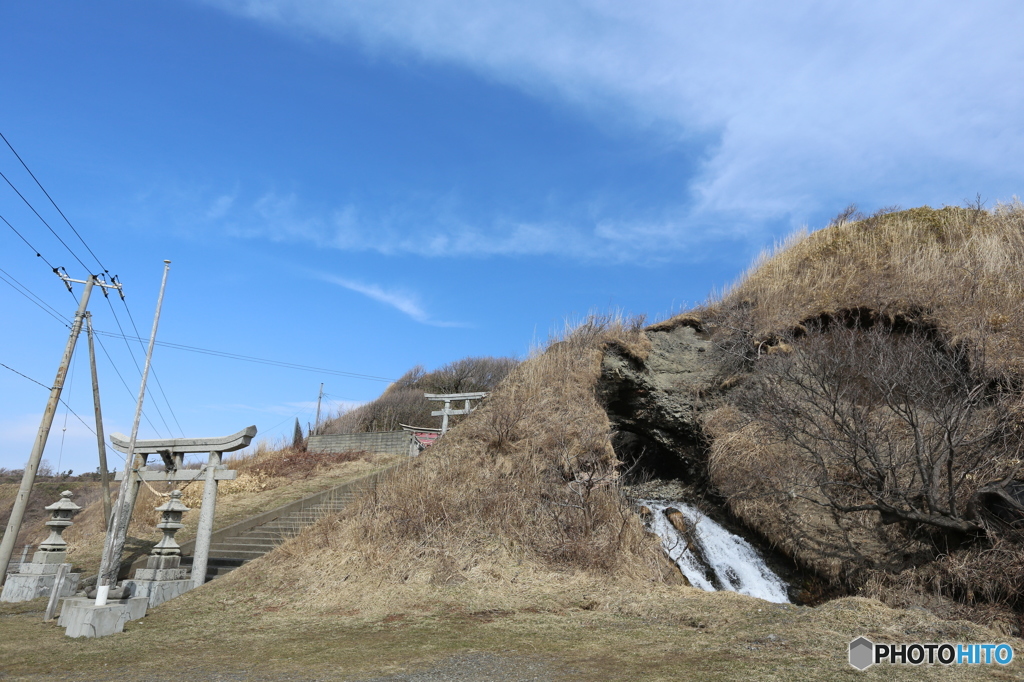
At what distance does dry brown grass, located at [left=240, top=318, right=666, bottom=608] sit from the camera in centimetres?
990

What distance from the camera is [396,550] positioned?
34.6 ft

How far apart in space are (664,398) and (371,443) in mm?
13553

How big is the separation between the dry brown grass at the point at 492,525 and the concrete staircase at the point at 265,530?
4.94 ft

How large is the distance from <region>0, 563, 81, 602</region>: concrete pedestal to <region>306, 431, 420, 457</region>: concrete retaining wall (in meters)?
12.2

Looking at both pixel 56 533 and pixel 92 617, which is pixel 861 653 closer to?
pixel 92 617

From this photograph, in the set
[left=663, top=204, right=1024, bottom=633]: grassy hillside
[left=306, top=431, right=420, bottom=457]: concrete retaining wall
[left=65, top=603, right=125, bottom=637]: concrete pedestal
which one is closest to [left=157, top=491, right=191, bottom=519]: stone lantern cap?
[left=65, top=603, right=125, bottom=637]: concrete pedestal

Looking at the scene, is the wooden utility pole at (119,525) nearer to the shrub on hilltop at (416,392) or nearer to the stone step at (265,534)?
the stone step at (265,534)

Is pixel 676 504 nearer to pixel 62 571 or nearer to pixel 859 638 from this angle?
pixel 859 638

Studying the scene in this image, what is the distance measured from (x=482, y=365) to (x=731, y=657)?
126ft

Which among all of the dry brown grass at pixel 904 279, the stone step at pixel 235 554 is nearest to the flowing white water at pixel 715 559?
the dry brown grass at pixel 904 279

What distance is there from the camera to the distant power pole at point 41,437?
12.3 m

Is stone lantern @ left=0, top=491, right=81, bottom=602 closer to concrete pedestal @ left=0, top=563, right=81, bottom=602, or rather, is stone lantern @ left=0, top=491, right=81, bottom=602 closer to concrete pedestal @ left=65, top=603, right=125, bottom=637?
concrete pedestal @ left=0, top=563, right=81, bottom=602

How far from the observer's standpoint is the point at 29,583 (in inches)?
448

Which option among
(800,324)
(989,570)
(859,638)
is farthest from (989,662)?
(800,324)
